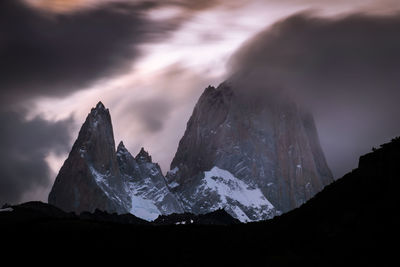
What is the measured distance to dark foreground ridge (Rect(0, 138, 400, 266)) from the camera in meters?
94.1

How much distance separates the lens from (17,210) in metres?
180

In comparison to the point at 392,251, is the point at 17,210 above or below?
above

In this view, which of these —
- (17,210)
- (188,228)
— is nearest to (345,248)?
(188,228)

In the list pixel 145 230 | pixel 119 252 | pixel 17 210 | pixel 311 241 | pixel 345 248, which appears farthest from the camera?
pixel 17 210

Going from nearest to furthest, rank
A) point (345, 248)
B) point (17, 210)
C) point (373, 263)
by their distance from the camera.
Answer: point (373, 263)
point (345, 248)
point (17, 210)


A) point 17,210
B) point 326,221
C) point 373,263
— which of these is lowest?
point 373,263

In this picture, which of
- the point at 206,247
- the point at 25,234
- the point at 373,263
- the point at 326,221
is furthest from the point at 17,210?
the point at 373,263

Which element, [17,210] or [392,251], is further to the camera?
[17,210]

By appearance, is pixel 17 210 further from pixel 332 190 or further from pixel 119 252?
pixel 332 190

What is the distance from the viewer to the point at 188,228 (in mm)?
117062

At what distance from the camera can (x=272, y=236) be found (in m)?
107

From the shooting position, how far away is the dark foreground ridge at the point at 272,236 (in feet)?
309

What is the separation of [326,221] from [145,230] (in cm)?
2648

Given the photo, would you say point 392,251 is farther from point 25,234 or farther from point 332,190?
point 25,234
